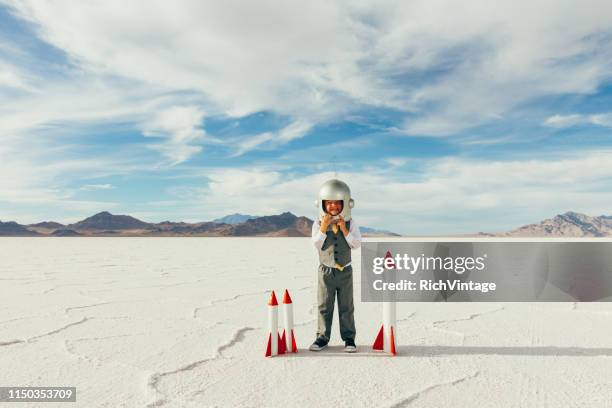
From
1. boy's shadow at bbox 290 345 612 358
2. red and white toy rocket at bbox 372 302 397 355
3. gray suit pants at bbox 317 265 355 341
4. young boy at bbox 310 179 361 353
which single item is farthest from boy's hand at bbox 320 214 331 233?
boy's shadow at bbox 290 345 612 358

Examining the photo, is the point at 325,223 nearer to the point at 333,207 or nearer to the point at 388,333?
the point at 333,207

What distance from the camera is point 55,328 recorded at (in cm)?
454

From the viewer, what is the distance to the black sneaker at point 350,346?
12.3 feet

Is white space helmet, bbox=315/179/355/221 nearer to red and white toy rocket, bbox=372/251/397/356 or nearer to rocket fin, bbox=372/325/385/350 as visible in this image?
red and white toy rocket, bbox=372/251/397/356

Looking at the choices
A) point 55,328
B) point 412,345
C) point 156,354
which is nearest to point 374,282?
point 412,345

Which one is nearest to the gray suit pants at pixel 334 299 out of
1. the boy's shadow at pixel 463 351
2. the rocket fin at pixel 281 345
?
the boy's shadow at pixel 463 351

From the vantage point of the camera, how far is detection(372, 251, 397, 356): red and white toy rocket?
12.0 ft

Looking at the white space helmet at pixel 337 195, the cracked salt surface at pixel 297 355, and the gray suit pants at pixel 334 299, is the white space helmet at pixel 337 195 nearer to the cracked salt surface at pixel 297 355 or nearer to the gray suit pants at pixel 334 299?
the gray suit pants at pixel 334 299

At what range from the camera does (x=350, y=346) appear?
378 centimetres

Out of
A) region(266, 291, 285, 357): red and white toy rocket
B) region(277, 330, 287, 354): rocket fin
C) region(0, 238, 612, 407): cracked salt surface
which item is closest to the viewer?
region(0, 238, 612, 407): cracked salt surface

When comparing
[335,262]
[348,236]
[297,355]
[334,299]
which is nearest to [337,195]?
[348,236]

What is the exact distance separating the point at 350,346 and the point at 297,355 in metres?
0.44

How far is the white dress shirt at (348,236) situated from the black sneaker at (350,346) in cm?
77

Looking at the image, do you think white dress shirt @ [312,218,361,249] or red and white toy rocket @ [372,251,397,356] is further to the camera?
white dress shirt @ [312,218,361,249]
